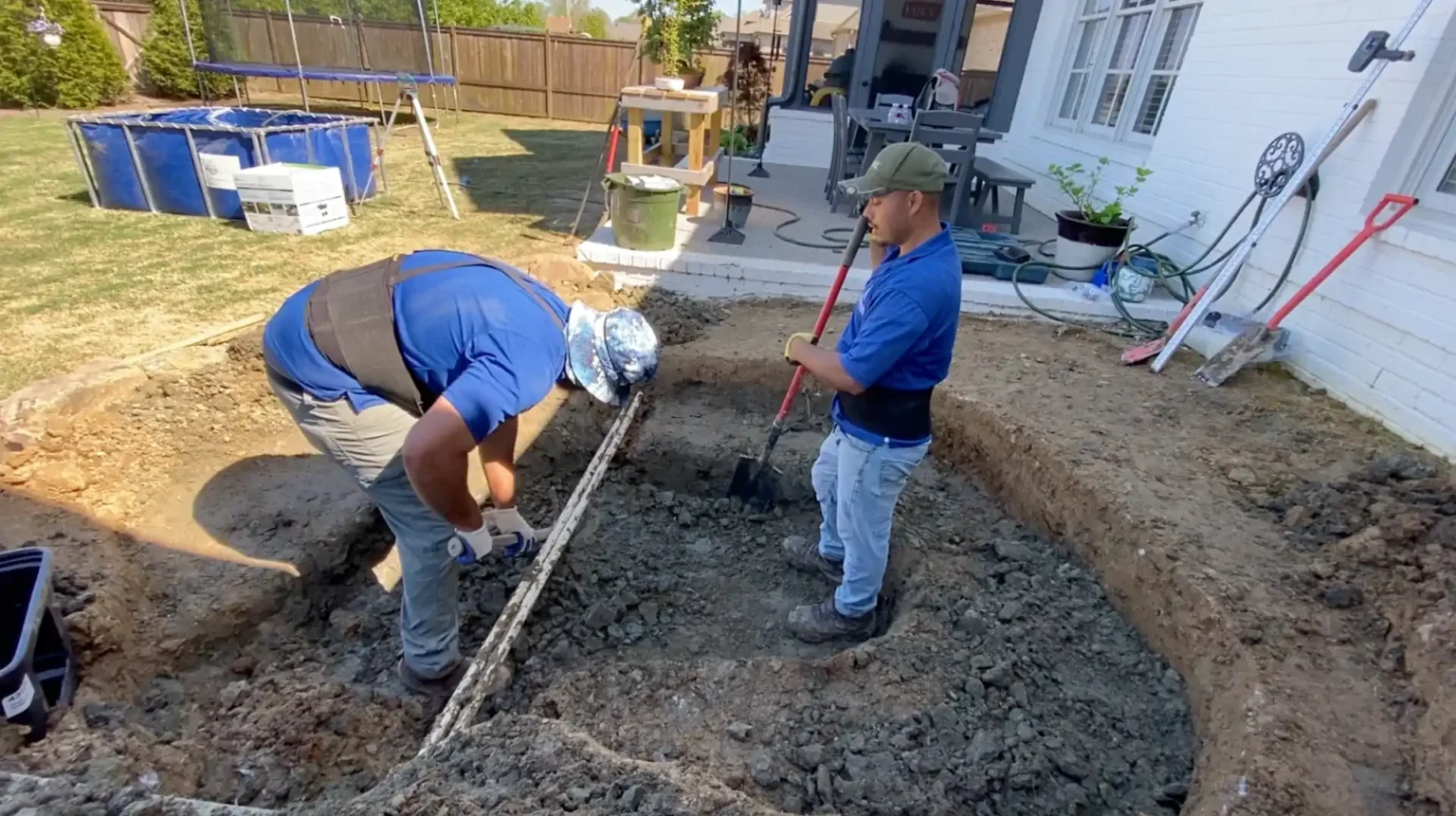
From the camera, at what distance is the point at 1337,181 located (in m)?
4.06

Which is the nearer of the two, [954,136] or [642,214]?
[642,214]

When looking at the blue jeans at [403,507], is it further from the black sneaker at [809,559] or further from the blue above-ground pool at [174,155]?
the blue above-ground pool at [174,155]

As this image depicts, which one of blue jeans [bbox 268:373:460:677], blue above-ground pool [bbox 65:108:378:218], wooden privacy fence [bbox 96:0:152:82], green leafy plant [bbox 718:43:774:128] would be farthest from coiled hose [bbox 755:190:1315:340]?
wooden privacy fence [bbox 96:0:152:82]

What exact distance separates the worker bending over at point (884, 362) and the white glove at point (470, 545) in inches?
45.5

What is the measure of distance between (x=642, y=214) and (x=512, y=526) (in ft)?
10.5

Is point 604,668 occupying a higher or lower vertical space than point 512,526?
lower

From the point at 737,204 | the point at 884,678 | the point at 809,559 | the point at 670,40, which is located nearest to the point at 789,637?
the point at 809,559

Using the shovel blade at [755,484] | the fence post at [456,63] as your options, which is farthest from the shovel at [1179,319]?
the fence post at [456,63]

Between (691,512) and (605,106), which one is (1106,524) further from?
(605,106)

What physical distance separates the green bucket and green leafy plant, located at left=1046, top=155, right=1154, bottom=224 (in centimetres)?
300

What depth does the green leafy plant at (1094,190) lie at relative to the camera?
5363 mm

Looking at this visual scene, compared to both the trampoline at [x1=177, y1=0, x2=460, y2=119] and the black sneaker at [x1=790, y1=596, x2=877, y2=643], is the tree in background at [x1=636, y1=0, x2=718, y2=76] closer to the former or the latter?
the trampoline at [x1=177, y1=0, x2=460, y2=119]

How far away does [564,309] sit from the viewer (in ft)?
7.03

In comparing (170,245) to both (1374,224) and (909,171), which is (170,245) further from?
(1374,224)
